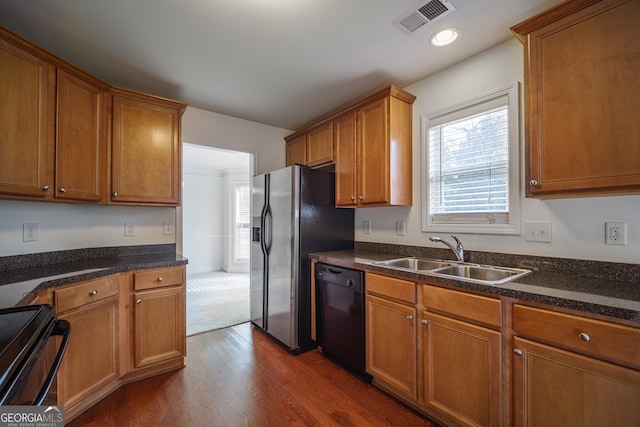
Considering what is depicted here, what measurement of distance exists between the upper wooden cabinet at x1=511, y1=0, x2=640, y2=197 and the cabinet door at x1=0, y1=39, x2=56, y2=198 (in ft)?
9.13

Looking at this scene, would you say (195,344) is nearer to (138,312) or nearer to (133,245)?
(138,312)

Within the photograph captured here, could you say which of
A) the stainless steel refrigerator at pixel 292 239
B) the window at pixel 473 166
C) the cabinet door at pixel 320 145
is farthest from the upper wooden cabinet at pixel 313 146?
the window at pixel 473 166

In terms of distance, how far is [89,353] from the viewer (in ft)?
5.67

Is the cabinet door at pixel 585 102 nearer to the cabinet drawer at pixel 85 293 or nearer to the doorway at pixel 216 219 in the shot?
the cabinet drawer at pixel 85 293

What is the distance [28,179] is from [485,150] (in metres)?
2.96

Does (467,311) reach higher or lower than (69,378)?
higher

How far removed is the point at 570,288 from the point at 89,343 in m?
2.67

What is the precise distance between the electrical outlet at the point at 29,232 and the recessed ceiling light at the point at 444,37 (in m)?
3.07

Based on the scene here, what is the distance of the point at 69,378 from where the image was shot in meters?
1.61

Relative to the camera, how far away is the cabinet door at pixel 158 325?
6.65 ft

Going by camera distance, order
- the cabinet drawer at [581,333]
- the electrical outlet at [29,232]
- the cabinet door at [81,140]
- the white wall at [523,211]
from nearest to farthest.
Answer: the cabinet drawer at [581,333] → the white wall at [523,211] → the cabinet door at [81,140] → the electrical outlet at [29,232]

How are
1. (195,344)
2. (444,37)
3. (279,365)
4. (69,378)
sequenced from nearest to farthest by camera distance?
(69,378)
(444,37)
(279,365)
(195,344)


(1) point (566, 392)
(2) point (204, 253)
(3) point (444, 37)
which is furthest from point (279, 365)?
(2) point (204, 253)

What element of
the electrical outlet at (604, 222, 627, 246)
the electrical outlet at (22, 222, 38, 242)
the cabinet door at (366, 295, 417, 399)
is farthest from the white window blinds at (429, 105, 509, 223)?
the electrical outlet at (22, 222, 38, 242)
